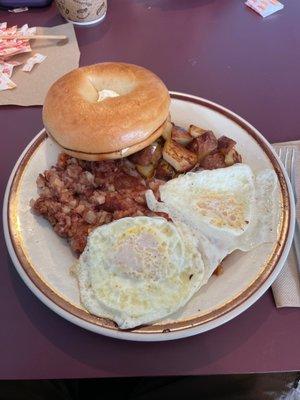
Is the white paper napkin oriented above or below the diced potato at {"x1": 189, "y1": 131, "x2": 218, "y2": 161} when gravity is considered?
below

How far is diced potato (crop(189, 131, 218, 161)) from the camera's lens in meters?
1.44

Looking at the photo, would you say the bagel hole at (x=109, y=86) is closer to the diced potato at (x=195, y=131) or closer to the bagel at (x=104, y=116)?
the bagel at (x=104, y=116)

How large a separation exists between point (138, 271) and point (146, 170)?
413 mm

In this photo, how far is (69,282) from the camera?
1.17m

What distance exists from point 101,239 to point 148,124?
15.9 inches

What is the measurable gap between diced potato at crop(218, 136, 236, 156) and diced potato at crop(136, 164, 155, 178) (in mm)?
250

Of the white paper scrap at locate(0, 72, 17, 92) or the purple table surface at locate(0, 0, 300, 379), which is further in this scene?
the white paper scrap at locate(0, 72, 17, 92)

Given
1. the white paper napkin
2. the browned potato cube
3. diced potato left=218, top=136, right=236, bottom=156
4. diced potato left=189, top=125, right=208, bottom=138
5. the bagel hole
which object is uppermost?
the bagel hole

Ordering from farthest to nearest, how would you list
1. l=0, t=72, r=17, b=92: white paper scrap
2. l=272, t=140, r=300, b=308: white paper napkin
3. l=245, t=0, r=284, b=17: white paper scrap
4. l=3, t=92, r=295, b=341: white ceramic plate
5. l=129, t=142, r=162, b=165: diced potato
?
l=245, t=0, r=284, b=17: white paper scrap < l=0, t=72, r=17, b=92: white paper scrap < l=129, t=142, r=162, b=165: diced potato < l=272, t=140, r=300, b=308: white paper napkin < l=3, t=92, r=295, b=341: white ceramic plate

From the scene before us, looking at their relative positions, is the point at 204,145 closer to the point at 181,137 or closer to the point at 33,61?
the point at 181,137

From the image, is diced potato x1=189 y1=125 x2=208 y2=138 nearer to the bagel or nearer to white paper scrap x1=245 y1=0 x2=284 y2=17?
the bagel

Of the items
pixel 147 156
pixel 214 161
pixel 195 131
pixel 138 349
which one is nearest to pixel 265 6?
pixel 195 131

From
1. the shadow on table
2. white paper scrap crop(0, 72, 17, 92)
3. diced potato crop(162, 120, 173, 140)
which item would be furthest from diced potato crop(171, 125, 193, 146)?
white paper scrap crop(0, 72, 17, 92)

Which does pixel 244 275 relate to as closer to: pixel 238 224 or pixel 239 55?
pixel 238 224
